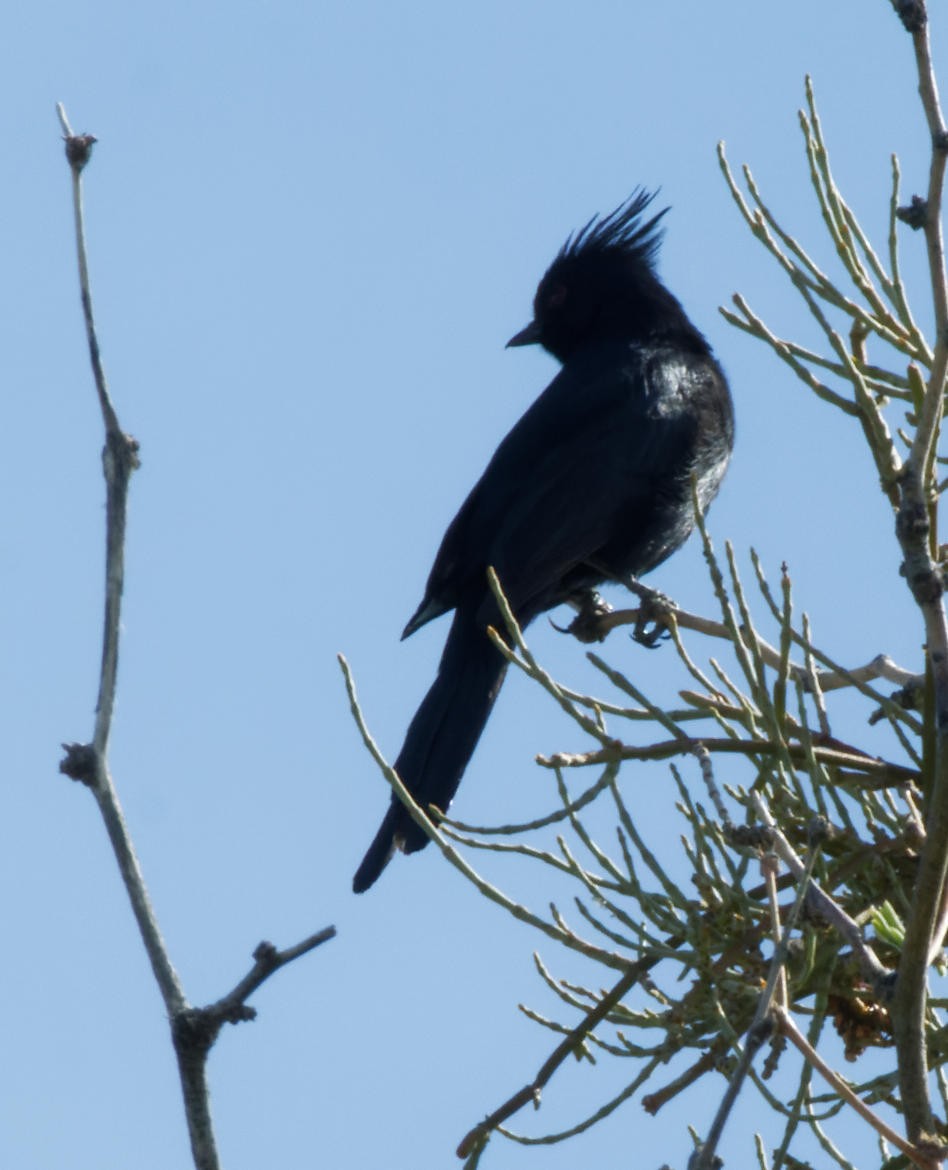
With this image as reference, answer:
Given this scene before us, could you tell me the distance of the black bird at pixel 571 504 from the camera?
18.3 ft

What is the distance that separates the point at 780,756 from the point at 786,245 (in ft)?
3.44

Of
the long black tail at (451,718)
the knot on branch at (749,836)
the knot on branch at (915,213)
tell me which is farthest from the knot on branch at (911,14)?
the long black tail at (451,718)

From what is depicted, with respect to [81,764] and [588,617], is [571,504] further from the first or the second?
[81,764]

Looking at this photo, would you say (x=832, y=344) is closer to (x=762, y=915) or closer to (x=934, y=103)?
(x=934, y=103)

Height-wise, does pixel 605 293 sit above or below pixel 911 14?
above

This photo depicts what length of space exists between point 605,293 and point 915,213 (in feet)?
17.3

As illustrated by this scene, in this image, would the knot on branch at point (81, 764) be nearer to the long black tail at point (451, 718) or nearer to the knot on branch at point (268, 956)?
the knot on branch at point (268, 956)

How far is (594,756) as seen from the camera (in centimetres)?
311

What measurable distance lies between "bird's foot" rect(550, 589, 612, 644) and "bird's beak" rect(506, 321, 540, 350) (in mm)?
1413

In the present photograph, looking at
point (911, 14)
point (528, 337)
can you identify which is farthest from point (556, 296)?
point (911, 14)

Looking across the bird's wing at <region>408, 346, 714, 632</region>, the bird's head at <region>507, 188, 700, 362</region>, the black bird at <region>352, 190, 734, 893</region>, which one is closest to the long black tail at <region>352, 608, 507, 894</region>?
the black bird at <region>352, 190, 734, 893</region>

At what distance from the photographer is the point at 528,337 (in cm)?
772

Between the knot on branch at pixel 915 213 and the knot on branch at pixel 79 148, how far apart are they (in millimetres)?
1051

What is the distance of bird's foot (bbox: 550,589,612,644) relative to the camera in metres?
6.08
